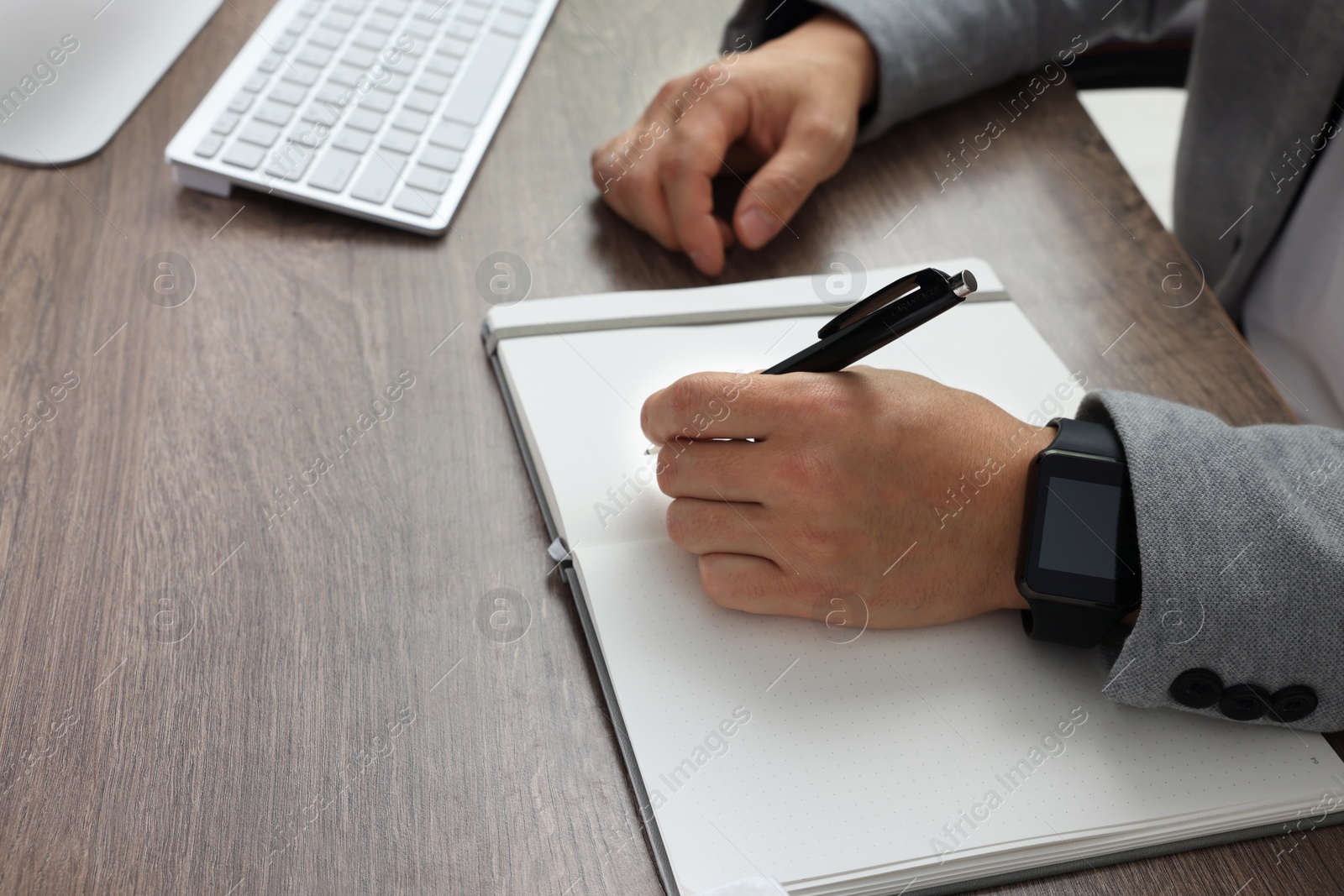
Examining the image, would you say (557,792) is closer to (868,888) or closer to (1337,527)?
(868,888)

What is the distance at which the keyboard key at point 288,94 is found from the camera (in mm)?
832

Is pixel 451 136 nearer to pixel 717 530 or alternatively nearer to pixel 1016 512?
pixel 717 530

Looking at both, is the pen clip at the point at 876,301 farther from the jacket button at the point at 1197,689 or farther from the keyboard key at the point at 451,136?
the keyboard key at the point at 451,136

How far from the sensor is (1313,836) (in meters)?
0.53

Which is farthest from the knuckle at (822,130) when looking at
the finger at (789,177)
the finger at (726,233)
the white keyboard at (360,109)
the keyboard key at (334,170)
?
the keyboard key at (334,170)

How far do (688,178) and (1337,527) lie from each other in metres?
0.54

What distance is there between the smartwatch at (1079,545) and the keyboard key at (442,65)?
651 millimetres

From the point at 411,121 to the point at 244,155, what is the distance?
145mm

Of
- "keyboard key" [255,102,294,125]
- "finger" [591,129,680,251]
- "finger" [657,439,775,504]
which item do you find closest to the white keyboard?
"keyboard key" [255,102,294,125]

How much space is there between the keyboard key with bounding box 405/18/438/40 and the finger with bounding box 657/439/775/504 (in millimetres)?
556

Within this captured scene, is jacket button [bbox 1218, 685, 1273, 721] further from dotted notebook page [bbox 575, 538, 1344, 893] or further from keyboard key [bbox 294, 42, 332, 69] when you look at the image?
keyboard key [bbox 294, 42, 332, 69]

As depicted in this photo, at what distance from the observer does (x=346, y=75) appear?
2.81ft

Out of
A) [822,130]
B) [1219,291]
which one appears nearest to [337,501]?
[822,130]

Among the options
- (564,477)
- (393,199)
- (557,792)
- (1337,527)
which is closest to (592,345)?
(564,477)
